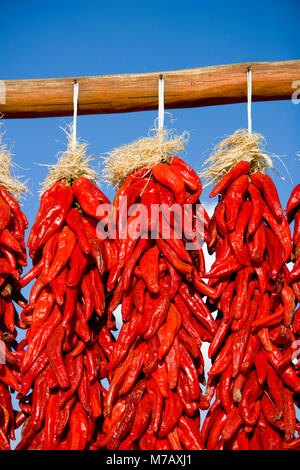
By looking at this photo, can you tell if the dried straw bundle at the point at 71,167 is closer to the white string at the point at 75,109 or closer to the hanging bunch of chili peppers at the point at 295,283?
the white string at the point at 75,109

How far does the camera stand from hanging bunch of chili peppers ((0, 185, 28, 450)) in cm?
309

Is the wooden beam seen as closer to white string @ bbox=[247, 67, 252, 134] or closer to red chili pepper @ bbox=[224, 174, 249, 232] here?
white string @ bbox=[247, 67, 252, 134]

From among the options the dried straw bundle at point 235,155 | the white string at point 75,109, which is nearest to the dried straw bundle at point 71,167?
the white string at point 75,109

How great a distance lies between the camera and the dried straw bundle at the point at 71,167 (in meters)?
3.38

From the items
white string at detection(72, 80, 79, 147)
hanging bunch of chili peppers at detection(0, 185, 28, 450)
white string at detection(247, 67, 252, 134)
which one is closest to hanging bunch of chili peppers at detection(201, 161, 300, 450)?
white string at detection(247, 67, 252, 134)

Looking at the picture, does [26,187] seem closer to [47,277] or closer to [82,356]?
[47,277]

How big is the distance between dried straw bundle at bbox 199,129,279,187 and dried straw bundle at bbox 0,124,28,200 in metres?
1.10

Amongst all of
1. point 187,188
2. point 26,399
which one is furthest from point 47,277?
point 187,188

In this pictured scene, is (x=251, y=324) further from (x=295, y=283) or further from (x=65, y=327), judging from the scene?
(x=65, y=327)

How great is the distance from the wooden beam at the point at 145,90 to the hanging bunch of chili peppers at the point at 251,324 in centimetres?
60

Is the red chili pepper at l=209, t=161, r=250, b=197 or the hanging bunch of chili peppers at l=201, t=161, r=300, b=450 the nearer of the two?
the hanging bunch of chili peppers at l=201, t=161, r=300, b=450
